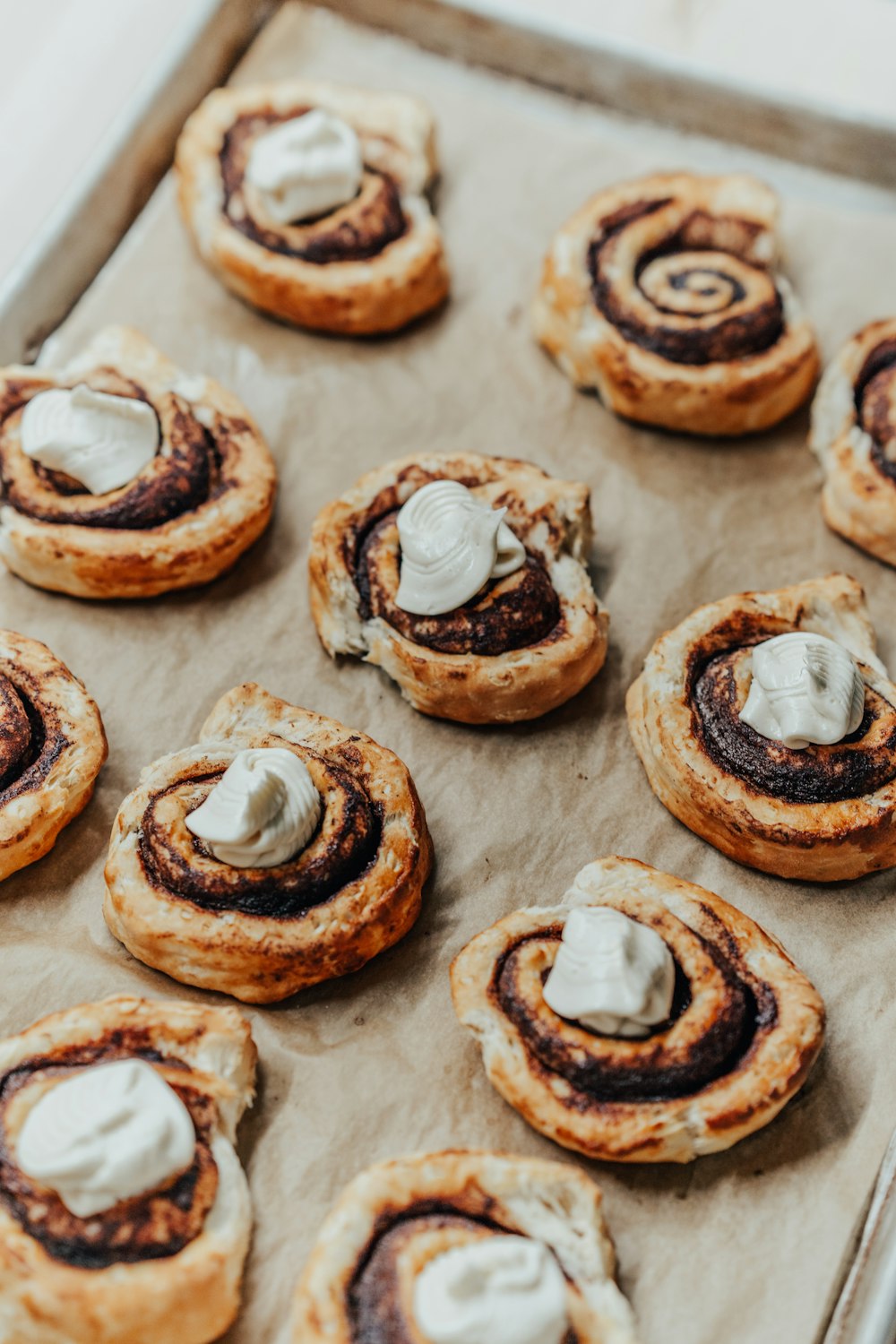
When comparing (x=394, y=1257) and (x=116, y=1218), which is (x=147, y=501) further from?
(x=394, y=1257)

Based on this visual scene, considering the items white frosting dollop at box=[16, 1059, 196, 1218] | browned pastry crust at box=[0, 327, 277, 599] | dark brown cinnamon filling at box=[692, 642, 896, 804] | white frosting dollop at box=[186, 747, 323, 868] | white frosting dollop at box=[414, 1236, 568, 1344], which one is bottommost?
dark brown cinnamon filling at box=[692, 642, 896, 804]

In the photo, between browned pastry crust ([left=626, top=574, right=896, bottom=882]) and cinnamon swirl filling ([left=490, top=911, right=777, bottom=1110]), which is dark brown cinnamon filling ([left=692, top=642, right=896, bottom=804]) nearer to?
browned pastry crust ([left=626, top=574, right=896, bottom=882])

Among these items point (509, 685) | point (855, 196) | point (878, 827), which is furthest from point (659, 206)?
point (878, 827)

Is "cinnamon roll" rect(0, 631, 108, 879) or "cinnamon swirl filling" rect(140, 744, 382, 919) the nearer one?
"cinnamon swirl filling" rect(140, 744, 382, 919)

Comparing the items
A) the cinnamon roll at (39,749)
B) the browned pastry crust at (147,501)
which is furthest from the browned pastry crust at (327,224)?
the cinnamon roll at (39,749)

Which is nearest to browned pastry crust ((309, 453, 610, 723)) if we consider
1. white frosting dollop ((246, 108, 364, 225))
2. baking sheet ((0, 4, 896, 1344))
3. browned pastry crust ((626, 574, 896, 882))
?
baking sheet ((0, 4, 896, 1344))

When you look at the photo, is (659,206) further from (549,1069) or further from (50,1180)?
(50,1180)

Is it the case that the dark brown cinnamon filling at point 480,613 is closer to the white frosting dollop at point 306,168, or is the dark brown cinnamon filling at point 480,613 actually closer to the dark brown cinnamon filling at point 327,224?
the dark brown cinnamon filling at point 327,224
